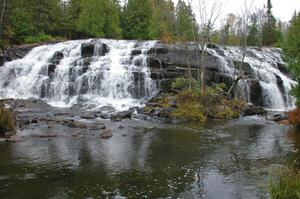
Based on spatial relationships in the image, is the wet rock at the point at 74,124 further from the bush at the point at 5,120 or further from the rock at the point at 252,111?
the rock at the point at 252,111

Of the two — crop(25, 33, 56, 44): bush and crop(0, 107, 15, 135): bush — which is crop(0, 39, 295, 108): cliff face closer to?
crop(25, 33, 56, 44): bush

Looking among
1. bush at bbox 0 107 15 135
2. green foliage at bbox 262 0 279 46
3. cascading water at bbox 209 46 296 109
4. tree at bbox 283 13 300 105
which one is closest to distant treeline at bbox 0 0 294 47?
cascading water at bbox 209 46 296 109

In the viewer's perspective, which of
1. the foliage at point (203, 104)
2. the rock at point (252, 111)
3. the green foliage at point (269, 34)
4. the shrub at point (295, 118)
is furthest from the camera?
the green foliage at point (269, 34)

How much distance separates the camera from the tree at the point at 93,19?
179 ft

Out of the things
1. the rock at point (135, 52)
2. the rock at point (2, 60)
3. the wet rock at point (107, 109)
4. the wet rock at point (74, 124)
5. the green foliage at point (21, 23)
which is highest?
the green foliage at point (21, 23)

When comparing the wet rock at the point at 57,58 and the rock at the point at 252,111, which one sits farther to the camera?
the wet rock at the point at 57,58

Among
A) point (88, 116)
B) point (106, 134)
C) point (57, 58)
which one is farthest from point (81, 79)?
point (106, 134)

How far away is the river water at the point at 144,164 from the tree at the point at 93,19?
33736 millimetres

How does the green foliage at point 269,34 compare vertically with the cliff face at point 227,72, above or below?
above

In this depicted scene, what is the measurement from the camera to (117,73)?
1443 inches

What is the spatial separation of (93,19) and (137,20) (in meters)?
6.71

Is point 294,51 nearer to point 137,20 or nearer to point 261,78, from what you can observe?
point 261,78

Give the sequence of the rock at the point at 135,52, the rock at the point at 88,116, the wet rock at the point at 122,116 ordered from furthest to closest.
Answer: the rock at the point at 135,52 < the wet rock at the point at 122,116 < the rock at the point at 88,116

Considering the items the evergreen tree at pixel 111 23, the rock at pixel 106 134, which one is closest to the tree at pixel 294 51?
the rock at pixel 106 134
